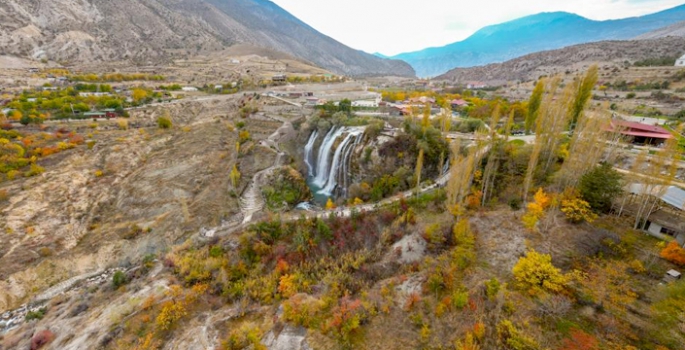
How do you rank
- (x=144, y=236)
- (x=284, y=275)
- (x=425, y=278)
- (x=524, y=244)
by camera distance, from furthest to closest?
(x=144, y=236) → (x=284, y=275) → (x=524, y=244) → (x=425, y=278)

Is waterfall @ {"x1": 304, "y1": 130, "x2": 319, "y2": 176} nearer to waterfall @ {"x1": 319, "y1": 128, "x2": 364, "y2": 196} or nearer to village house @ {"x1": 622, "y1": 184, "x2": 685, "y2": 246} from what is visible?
waterfall @ {"x1": 319, "y1": 128, "x2": 364, "y2": 196}

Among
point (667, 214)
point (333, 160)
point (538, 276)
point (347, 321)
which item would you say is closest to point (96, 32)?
point (333, 160)

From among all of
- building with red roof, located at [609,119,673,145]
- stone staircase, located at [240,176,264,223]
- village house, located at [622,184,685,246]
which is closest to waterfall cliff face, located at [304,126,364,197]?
stone staircase, located at [240,176,264,223]

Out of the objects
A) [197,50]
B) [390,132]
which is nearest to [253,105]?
[390,132]

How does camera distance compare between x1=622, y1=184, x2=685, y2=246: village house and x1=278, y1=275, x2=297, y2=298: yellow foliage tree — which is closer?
x1=622, y1=184, x2=685, y2=246: village house

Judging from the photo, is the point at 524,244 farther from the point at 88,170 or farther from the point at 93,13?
the point at 93,13

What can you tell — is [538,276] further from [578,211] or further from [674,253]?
[578,211]

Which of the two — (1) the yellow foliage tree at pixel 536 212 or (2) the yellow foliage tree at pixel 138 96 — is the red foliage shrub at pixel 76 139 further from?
(1) the yellow foliage tree at pixel 536 212
